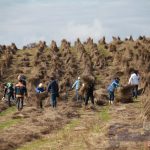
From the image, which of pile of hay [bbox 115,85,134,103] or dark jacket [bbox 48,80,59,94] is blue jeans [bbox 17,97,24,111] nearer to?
dark jacket [bbox 48,80,59,94]

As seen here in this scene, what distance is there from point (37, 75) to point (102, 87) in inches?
248

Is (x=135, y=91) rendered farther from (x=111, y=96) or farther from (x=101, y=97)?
(x=101, y=97)

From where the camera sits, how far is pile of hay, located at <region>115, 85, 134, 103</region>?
3167 centimetres

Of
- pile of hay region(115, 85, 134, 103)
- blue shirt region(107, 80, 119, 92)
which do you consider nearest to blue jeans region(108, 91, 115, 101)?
blue shirt region(107, 80, 119, 92)

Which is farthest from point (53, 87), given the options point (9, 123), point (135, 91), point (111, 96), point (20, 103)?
point (135, 91)

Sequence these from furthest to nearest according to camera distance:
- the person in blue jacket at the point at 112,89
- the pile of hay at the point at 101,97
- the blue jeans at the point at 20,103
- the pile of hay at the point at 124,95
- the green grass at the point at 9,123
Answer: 1. the pile of hay at the point at 101,97
2. the pile of hay at the point at 124,95
3. the person in blue jacket at the point at 112,89
4. the blue jeans at the point at 20,103
5. the green grass at the point at 9,123

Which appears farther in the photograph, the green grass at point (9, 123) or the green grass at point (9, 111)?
the green grass at point (9, 111)

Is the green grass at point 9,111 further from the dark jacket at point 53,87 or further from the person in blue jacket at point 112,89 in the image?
the person in blue jacket at point 112,89

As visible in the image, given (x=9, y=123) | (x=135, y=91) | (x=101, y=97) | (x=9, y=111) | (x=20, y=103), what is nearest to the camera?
(x=9, y=123)

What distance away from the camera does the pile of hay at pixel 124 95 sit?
31.7 metres

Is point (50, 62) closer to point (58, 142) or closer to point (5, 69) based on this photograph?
point (5, 69)

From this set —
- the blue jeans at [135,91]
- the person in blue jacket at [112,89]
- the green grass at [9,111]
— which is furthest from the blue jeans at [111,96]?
the green grass at [9,111]

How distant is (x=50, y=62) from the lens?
48656 millimetres

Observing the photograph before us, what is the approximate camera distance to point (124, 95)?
3183 centimetres
